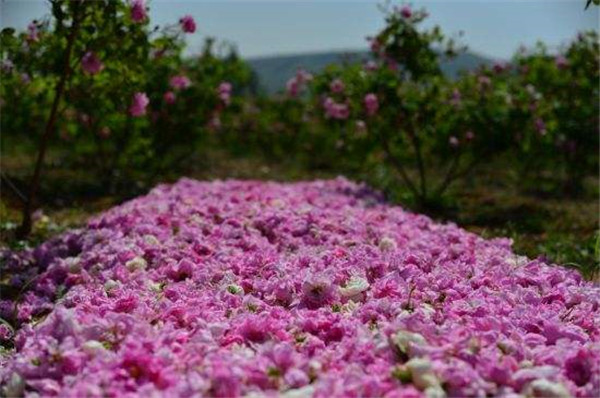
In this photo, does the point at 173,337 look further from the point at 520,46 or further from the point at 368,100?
the point at 520,46

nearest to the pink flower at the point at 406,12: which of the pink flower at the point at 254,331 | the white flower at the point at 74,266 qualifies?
the white flower at the point at 74,266

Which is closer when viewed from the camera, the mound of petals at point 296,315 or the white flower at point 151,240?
the mound of petals at point 296,315

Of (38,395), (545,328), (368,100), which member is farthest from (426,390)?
(368,100)

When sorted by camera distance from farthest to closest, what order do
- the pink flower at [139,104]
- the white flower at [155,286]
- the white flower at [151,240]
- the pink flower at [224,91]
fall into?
the pink flower at [224,91]
the pink flower at [139,104]
the white flower at [151,240]
the white flower at [155,286]

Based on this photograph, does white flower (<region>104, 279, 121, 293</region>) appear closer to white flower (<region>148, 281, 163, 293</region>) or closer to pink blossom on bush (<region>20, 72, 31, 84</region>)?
white flower (<region>148, 281, 163, 293</region>)

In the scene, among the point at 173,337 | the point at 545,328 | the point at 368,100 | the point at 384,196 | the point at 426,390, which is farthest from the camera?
the point at 384,196

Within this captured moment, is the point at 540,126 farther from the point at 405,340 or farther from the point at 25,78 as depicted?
the point at 405,340

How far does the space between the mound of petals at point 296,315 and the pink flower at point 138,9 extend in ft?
6.40

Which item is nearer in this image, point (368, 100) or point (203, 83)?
point (368, 100)

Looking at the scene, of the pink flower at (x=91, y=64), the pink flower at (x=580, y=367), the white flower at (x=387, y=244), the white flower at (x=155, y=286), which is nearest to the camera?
the pink flower at (x=580, y=367)

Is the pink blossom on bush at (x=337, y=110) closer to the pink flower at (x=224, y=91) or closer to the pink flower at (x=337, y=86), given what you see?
the pink flower at (x=337, y=86)

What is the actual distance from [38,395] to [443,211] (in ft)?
26.4

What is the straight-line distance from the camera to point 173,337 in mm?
3582

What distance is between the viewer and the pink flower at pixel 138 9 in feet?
24.1
